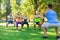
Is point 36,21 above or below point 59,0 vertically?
below

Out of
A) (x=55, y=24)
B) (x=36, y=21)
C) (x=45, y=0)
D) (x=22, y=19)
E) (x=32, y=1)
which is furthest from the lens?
(x=32, y=1)

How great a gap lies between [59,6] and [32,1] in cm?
329

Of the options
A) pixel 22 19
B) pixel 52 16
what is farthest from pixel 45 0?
pixel 52 16

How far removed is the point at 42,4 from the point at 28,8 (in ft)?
15.4

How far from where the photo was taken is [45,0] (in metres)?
18.5

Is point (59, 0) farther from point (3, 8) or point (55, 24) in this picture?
point (3, 8)

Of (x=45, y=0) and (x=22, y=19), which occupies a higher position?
(x=45, y=0)

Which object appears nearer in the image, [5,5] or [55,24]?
[55,24]

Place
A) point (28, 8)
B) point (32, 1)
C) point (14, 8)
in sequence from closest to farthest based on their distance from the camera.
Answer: point (32, 1) < point (28, 8) < point (14, 8)

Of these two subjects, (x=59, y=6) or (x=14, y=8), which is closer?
(x=59, y=6)

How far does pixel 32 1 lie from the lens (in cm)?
2123

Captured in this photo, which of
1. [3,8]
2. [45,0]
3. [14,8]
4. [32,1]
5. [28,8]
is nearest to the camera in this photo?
[45,0]

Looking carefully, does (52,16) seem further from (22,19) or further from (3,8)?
(3,8)

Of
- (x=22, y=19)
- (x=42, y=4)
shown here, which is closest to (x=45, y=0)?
(x=42, y=4)
